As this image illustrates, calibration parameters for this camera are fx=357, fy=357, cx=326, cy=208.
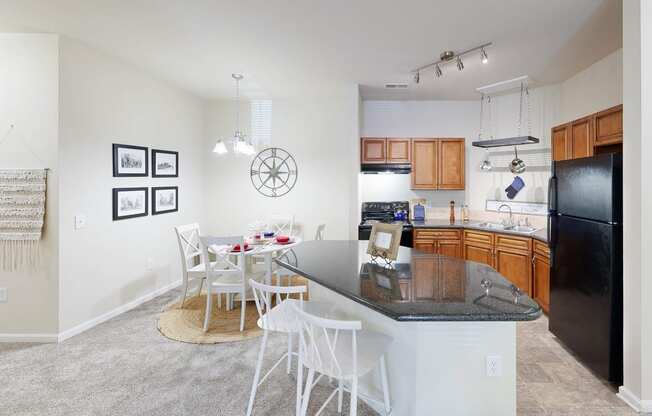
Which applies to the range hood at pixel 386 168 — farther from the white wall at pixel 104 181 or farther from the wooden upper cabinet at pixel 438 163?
the white wall at pixel 104 181

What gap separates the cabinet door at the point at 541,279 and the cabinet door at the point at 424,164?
69.5 inches

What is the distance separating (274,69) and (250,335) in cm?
293

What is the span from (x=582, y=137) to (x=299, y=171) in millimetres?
3535

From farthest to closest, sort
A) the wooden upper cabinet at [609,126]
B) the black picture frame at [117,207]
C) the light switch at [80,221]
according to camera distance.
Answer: the black picture frame at [117,207] → the light switch at [80,221] → the wooden upper cabinet at [609,126]

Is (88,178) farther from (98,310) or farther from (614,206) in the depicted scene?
(614,206)

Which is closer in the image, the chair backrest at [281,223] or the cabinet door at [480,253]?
the cabinet door at [480,253]

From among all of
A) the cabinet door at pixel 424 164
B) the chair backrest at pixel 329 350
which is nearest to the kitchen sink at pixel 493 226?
the cabinet door at pixel 424 164

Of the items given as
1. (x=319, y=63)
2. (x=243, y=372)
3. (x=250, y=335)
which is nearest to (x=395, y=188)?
(x=319, y=63)

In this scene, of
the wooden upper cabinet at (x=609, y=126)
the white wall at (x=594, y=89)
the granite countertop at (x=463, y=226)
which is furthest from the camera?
the granite countertop at (x=463, y=226)

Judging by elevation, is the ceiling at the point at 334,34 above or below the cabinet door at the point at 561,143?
above

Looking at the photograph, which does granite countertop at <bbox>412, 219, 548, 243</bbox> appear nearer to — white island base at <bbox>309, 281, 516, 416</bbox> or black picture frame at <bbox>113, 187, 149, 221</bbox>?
white island base at <bbox>309, 281, 516, 416</bbox>

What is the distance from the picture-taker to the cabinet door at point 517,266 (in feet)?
13.1

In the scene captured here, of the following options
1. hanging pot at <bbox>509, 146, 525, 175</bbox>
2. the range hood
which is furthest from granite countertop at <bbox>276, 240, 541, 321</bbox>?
hanging pot at <bbox>509, 146, 525, 175</bbox>

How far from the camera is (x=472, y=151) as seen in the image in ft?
17.6
